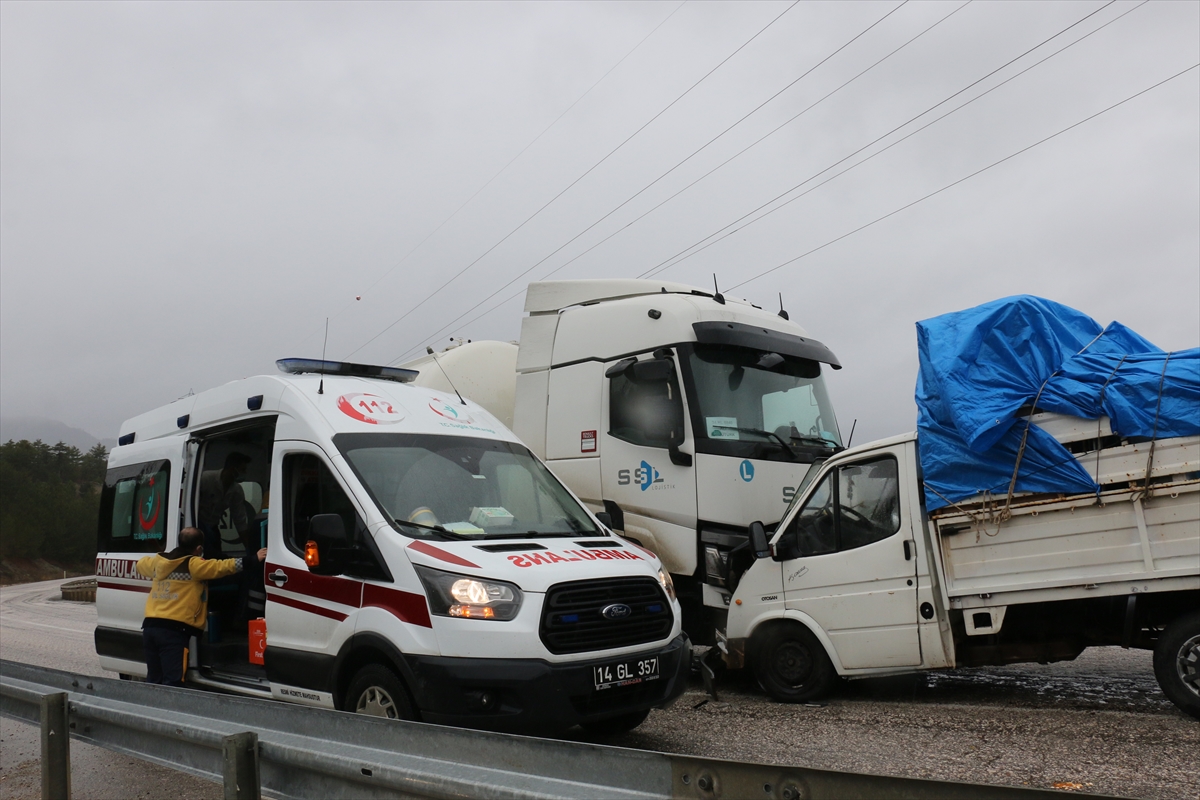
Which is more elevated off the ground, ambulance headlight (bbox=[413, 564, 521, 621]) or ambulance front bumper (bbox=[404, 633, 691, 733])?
ambulance headlight (bbox=[413, 564, 521, 621])

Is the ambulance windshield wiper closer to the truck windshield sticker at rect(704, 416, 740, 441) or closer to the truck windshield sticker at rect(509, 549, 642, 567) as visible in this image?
→ the truck windshield sticker at rect(509, 549, 642, 567)

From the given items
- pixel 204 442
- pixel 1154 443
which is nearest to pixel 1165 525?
pixel 1154 443

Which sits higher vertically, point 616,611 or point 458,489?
point 458,489

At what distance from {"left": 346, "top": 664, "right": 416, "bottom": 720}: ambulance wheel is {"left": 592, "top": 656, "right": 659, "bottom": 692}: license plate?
3.40 feet

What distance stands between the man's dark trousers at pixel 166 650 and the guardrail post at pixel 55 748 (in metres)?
2.90

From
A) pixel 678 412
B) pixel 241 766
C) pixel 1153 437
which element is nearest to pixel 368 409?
pixel 678 412

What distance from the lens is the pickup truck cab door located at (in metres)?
6.87

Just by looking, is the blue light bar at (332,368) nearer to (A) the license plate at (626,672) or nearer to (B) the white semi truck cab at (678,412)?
(B) the white semi truck cab at (678,412)

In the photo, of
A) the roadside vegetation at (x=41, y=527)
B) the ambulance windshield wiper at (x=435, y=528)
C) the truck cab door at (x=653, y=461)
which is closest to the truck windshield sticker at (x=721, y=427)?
the truck cab door at (x=653, y=461)

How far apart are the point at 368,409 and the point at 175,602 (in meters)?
2.28

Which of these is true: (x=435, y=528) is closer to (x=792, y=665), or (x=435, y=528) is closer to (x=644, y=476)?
(x=644, y=476)

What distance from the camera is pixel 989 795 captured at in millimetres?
1755

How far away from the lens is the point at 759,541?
7.49 metres

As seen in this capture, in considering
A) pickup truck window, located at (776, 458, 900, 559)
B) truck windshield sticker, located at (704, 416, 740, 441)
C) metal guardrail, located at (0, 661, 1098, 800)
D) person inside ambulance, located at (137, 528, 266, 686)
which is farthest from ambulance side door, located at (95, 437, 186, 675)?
pickup truck window, located at (776, 458, 900, 559)
